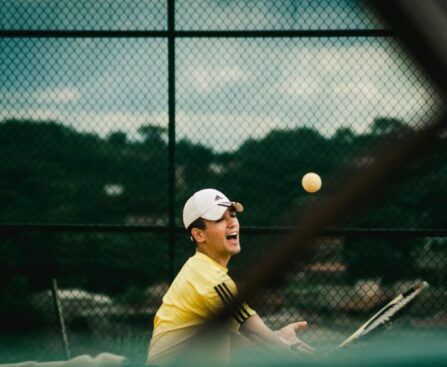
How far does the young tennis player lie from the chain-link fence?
2143 mm

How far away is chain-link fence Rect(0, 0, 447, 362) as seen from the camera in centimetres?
572

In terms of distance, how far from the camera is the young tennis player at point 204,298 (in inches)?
112

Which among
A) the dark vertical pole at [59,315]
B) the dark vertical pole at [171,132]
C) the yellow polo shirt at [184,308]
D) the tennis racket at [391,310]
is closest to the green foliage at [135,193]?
the dark vertical pole at [59,315]

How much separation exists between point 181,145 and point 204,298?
11.3ft

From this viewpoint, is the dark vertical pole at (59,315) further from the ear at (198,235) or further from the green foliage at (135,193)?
the ear at (198,235)

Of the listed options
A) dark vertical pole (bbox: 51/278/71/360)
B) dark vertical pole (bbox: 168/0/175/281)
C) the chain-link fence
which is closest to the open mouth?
dark vertical pole (bbox: 168/0/175/281)

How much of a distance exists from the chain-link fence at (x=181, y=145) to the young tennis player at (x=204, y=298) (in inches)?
84.4

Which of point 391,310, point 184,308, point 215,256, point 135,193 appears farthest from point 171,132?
point 184,308

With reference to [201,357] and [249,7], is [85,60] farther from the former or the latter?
[201,357]

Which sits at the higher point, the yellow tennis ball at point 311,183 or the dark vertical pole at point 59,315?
the yellow tennis ball at point 311,183

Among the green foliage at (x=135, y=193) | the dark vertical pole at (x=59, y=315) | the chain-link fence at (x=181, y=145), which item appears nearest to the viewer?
the dark vertical pole at (x=59, y=315)

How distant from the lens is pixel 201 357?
1.08 meters

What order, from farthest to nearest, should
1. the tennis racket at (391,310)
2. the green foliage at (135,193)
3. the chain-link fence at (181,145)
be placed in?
the green foliage at (135,193) → the chain-link fence at (181,145) → the tennis racket at (391,310)

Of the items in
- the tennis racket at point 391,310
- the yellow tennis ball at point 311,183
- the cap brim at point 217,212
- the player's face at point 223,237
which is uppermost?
the yellow tennis ball at point 311,183
